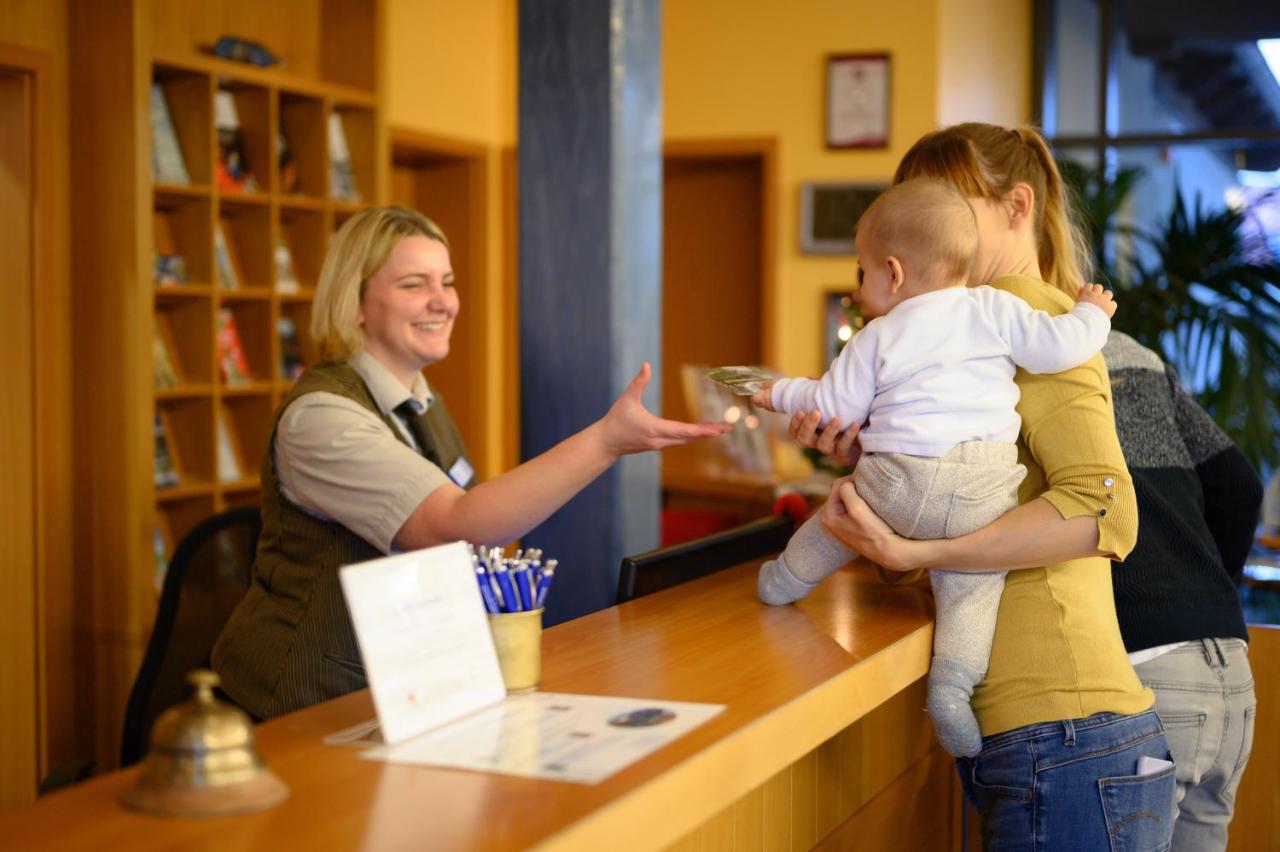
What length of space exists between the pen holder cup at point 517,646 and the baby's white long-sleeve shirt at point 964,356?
0.57 m

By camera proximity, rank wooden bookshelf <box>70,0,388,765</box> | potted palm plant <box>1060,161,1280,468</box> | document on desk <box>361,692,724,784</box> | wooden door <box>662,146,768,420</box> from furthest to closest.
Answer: wooden door <box>662,146,768,420</box> < potted palm plant <box>1060,161,1280,468</box> < wooden bookshelf <box>70,0,388,765</box> < document on desk <box>361,692,724,784</box>

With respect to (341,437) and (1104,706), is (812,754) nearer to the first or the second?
(1104,706)

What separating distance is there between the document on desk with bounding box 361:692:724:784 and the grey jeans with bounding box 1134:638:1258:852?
32.8 inches

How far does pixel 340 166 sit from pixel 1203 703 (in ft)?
12.5

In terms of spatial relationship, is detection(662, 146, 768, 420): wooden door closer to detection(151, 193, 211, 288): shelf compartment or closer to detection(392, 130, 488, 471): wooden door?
detection(392, 130, 488, 471): wooden door

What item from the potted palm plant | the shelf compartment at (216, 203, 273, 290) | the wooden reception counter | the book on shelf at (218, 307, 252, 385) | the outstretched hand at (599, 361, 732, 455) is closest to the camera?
the wooden reception counter

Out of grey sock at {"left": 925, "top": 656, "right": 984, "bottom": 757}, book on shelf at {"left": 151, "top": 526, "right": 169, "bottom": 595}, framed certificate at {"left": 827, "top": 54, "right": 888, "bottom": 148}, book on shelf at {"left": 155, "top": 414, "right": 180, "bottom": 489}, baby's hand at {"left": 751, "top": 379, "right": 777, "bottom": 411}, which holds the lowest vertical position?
book on shelf at {"left": 151, "top": 526, "right": 169, "bottom": 595}

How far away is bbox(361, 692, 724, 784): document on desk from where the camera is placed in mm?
1256

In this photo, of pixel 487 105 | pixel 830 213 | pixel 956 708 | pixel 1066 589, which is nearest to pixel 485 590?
pixel 956 708

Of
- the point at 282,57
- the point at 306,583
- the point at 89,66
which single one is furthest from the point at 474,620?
the point at 282,57

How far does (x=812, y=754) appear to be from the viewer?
6.88 ft

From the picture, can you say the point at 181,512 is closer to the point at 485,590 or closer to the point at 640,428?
the point at 640,428

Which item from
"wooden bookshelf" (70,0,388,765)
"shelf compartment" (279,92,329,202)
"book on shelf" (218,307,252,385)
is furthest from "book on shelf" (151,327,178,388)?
"shelf compartment" (279,92,329,202)

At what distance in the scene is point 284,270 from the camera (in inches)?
190
